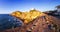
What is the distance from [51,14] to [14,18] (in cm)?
56

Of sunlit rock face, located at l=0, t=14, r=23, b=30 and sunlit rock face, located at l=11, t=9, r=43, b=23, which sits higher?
sunlit rock face, located at l=11, t=9, r=43, b=23

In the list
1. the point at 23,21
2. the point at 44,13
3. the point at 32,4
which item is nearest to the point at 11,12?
the point at 23,21

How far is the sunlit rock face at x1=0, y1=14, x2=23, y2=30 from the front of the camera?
1822 mm

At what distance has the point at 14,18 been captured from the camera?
183cm

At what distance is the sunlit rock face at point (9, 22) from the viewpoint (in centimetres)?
182

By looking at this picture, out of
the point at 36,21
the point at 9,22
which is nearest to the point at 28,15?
the point at 36,21

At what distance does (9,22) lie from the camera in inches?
72.3

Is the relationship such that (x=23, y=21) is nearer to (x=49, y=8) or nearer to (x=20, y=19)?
(x=20, y=19)

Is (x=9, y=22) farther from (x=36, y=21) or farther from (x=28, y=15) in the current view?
(x=36, y=21)

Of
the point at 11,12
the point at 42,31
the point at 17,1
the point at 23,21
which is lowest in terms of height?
the point at 42,31

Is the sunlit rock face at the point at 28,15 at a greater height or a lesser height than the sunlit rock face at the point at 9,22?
greater

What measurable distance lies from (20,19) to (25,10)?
157 mm

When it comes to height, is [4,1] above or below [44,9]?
above

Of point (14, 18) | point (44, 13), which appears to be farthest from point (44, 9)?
point (14, 18)
